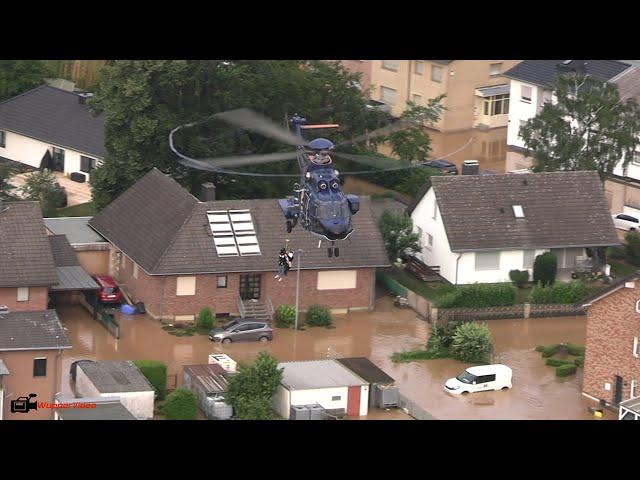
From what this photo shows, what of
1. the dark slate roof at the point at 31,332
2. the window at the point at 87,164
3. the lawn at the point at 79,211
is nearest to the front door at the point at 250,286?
the dark slate roof at the point at 31,332

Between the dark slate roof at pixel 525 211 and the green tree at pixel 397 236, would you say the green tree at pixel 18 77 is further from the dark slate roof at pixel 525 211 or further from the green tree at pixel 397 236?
the dark slate roof at pixel 525 211

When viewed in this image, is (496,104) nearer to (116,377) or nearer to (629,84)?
(629,84)

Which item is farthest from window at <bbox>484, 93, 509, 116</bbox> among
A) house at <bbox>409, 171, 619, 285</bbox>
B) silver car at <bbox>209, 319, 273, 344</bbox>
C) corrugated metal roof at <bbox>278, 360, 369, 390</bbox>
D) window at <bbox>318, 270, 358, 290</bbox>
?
corrugated metal roof at <bbox>278, 360, 369, 390</bbox>

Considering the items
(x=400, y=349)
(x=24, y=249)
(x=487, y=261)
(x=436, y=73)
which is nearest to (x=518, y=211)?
(x=487, y=261)

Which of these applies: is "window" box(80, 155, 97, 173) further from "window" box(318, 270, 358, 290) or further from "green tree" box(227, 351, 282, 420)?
"green tree" box(227, 351, 282, 420)

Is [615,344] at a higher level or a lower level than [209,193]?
lower

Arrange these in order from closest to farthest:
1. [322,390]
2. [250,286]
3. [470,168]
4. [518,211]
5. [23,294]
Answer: [322,390] → [23,294] → [250,286] → [518,211] → [470,168]
